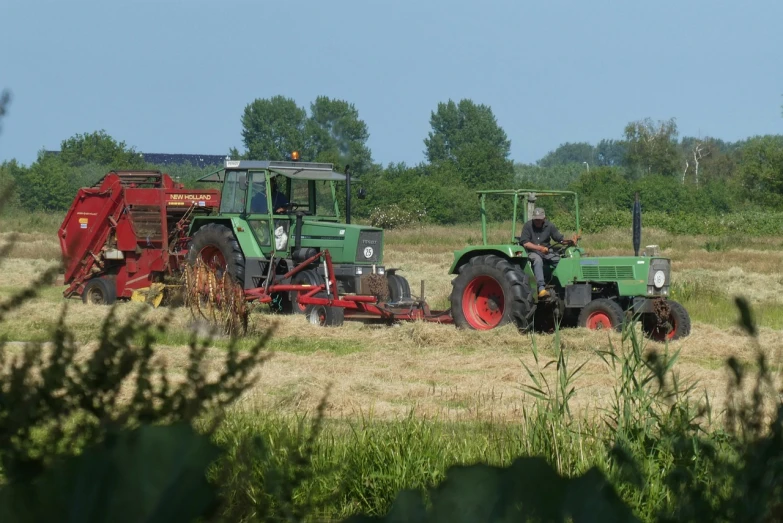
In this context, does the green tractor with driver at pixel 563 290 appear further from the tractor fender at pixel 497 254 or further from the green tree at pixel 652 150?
the green tree at pixel 652 150

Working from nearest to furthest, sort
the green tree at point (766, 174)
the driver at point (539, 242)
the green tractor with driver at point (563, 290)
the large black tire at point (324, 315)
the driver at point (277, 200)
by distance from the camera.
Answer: the green tractor with driver at point (563, 290) → the driver at point (539, 242) → the large black tire at point (324, 315) → the driver at point (277, 200) → the green tree at point (766, 174)

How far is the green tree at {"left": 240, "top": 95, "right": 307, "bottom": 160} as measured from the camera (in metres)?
72.1

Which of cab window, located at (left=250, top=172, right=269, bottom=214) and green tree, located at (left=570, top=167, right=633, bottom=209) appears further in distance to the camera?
green tree, located at (left=570, top=167, right=633, bottom=209)

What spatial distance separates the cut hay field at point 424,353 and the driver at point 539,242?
1.07 meters

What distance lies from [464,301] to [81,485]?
13.1m

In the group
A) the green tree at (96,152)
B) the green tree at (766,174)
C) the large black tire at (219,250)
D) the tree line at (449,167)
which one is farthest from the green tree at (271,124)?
the large black tire at (219,250)

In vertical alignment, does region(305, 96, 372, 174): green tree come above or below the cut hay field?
above

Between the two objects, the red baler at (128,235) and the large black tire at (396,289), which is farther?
the red baler at (128,235)

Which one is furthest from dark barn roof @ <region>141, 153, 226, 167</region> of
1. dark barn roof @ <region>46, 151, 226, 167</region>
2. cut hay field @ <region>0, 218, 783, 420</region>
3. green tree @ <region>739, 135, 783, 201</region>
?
cut hay field @ <region>0, 218, 783, 420</region>

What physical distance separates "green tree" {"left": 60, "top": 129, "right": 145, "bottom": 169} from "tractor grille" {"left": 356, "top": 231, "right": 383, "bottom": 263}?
44.3 metres

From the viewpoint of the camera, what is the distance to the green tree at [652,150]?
265ft

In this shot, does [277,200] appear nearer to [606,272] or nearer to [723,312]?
[606,272]

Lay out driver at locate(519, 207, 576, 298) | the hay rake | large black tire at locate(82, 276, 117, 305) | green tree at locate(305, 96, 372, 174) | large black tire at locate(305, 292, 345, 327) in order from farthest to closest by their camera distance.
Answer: green tree at locate(305, 96, 372, 174)
large black tire at locate(82, 276, 117, 305)
large black tire at locate(305, 292, 345, 327)
driver at locate(519, 207, 576, 298)
the hay rake

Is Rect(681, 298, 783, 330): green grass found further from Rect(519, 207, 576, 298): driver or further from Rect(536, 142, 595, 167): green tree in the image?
Rect(536, 142, 595, 167): green tree
